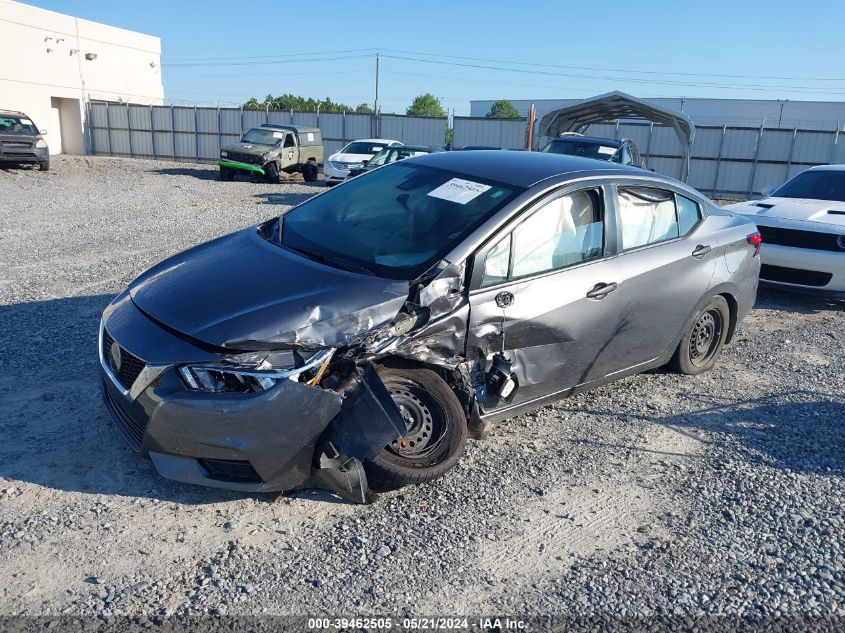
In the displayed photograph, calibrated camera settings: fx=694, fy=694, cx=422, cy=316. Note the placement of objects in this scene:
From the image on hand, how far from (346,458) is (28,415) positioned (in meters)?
2.17

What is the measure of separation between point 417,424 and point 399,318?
1.88 feet

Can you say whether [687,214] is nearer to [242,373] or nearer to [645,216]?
[645,216]

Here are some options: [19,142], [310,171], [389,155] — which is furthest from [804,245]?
[19,142]

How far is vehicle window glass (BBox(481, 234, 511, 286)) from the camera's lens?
3.88 meters

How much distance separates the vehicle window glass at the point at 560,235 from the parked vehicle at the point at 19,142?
21690 millimetres

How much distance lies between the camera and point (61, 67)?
1425 inches

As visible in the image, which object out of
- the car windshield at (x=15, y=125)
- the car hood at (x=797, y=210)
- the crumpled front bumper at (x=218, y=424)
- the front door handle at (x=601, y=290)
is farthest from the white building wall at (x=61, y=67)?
the front door handle at (x=601, y=290)

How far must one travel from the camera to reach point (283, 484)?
3322 millimetres

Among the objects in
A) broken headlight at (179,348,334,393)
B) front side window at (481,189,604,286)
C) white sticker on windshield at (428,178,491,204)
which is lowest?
broken headlight at (179,348,334,393)

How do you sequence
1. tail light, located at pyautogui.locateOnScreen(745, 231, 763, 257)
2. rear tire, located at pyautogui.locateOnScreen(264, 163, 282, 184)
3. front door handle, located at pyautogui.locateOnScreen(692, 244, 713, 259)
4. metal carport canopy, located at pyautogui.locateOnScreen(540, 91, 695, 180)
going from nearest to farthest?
1. front door handle, located at pyautogui.locateOnScreen(692, 244, 713, 259)
2. tail light, located at pyautogui.locateOnScreen(745, 231, 763, 257)
3. metal carport canopy, located at pyautogui.locateOnScreen(540, 91, 695, 180)
4. rear tire, located at pyautogui.locateOnScreen(264, 163, 282, 184)

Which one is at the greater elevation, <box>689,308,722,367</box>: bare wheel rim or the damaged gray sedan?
the damaged gray sedan

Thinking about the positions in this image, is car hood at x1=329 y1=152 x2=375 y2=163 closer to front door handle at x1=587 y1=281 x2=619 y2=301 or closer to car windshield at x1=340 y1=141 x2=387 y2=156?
car windshield at x1=340 y1=141 x2=387 y2=156

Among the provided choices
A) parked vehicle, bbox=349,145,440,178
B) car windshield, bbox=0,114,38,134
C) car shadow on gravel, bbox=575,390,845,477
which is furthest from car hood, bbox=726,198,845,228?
car windshield, bbox=0,114,38,134

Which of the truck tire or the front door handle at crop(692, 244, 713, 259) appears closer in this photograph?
the front door handle at crop(692, 244, 713, 259)
